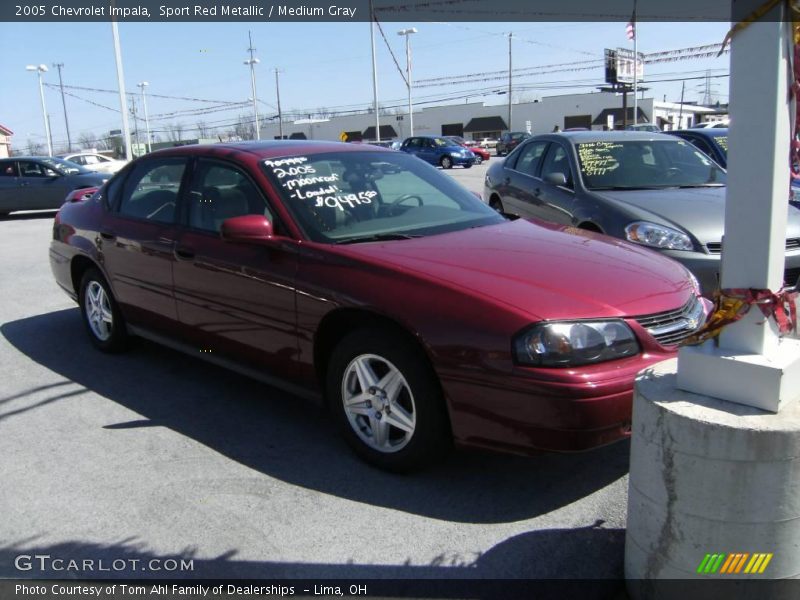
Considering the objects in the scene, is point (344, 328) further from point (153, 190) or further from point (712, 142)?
point (712, 142)

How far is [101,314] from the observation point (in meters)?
5.43

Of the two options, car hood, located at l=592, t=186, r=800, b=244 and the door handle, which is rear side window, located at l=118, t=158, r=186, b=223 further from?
car hood, located at l=592, t=186, r=800, b=244

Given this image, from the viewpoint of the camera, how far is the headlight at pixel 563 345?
2.88 metres

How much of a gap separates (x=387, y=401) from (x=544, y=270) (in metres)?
0.95

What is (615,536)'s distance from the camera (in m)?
2.94

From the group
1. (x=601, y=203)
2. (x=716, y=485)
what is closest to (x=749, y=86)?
(x=716, y=485)

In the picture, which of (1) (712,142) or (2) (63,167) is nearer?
(1) (712,142)

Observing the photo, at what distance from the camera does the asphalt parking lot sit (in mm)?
2814

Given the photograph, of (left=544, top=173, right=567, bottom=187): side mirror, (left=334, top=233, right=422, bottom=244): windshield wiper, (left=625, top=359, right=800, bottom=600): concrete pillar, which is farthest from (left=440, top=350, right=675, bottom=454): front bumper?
(left=544, top=173, right=567, bottom=187): side mirror

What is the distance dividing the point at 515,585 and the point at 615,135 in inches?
231

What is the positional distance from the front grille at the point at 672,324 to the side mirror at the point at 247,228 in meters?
1.88

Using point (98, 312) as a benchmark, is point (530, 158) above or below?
above

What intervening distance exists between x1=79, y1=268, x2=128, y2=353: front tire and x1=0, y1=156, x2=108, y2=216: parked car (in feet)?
41.2

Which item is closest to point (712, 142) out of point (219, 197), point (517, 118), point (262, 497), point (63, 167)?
point (219, 197)
